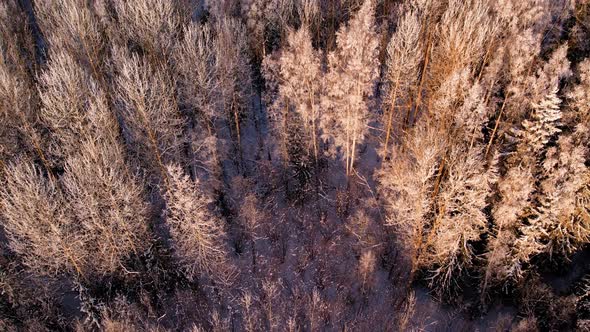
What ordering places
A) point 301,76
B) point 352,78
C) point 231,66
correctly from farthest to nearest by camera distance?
point 231,66 → point 301,76 → point 352,78

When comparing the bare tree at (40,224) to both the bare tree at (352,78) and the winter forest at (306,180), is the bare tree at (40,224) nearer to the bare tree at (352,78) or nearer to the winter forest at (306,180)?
the winter forest at (306,180)

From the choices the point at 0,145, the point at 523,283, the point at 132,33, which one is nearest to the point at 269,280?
the point at 523,283

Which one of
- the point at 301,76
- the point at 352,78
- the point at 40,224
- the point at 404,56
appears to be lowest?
the point at 40,224

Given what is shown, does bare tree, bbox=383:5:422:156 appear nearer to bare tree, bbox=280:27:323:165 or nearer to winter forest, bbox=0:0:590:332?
winter forest, bbox=0:0:590:332

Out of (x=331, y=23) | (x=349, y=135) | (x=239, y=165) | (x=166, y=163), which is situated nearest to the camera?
(x=166, y=163)

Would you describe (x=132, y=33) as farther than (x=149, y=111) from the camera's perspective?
Yes

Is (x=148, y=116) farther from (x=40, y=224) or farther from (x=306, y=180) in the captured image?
(x=306, y=180)

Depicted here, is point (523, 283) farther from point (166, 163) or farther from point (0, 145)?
point (0, 145)

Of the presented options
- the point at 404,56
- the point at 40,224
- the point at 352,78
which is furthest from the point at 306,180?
the point at 40,224
